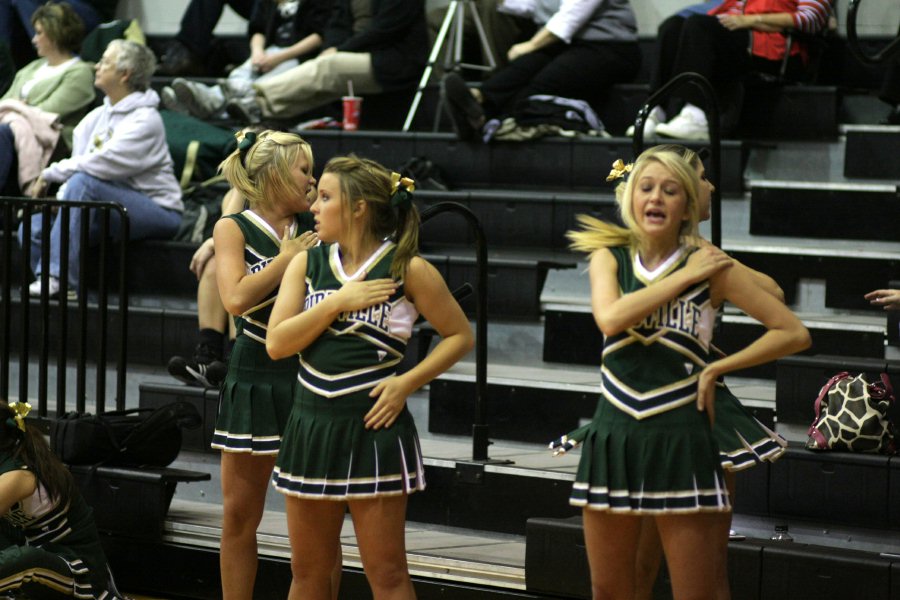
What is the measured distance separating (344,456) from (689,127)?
3.49 m

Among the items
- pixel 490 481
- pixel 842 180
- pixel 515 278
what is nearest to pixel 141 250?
pixel 515 278

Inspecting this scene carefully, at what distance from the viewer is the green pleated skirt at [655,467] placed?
2.93 metres

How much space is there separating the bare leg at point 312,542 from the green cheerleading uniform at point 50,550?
4.30ft

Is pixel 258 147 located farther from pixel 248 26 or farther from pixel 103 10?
pixel 103 10

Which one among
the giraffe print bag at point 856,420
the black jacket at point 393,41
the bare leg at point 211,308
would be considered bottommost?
the giraffe print bag at point 856,420

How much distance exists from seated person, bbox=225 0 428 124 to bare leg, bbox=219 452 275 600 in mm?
4002

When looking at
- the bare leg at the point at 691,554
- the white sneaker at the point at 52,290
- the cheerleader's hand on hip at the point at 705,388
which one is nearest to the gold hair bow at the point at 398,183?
the cheerleader's hand on hip at the point at 705,388

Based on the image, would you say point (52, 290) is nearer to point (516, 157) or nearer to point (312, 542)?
point (516, 157)

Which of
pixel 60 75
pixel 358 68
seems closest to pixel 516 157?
pixel 358 68

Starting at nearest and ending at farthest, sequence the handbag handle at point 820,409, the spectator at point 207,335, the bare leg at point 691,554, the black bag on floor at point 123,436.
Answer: the bare leg at point 691,554, the handbag handle at point 820,409, the black bag on floor at point 123,436, the spectator at point 207,335

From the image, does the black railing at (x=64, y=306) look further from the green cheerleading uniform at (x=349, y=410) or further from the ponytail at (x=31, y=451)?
the green cheerleading uniform at (x=349, y=410)

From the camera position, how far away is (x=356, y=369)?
315cm

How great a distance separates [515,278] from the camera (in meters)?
5.67

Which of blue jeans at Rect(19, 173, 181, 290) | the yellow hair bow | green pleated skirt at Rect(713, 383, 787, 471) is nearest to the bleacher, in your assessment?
blue jeans at Rect(19, 173, 181, 290)
